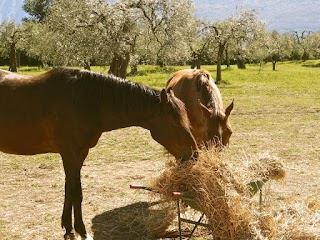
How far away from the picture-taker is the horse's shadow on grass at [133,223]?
4.57 m

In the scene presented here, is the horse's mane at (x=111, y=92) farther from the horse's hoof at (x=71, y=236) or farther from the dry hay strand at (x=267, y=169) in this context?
the horse's hoof at (x=71, y=236)

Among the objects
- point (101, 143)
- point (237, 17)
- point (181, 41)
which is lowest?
point (101, 143)

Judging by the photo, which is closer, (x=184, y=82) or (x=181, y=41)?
(x=184, y=82)

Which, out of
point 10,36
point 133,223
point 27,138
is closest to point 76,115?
point 27,138

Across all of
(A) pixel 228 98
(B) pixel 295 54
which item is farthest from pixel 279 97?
(B) pixel 295 54

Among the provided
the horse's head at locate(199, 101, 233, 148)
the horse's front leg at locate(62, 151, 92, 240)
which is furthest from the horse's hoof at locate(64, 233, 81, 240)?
the horse's head at locate(199, 101, 233, 148)

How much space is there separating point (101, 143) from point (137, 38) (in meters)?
15.5

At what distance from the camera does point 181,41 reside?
2292 cm

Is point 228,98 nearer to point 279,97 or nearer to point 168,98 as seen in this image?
point 279,97

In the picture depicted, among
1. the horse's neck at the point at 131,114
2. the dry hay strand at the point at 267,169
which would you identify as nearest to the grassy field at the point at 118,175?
the dry hay strand at the point at 267,169

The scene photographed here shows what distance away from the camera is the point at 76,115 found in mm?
4230

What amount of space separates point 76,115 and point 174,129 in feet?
3.47

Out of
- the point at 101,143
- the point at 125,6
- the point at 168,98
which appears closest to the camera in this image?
the point at 168,98

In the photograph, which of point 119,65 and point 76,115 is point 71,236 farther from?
point 119,65
